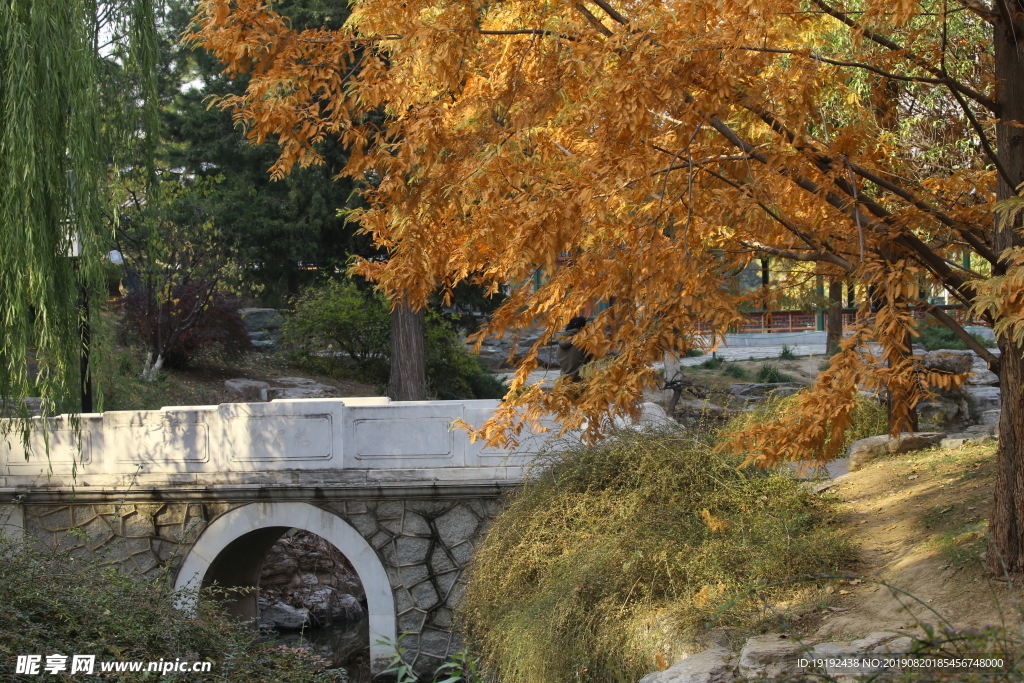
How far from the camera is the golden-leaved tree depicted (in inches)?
171

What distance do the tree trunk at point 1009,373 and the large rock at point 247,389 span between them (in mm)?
14101

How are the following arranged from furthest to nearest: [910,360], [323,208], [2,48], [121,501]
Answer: [323,208]
[121,501]
[2,48]
[910,360]

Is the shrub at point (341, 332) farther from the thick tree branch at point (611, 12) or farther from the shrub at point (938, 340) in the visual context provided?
the shrub at point (938, 340)

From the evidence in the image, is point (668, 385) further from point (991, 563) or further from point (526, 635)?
point (991, 563)

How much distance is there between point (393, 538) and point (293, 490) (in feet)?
4.16

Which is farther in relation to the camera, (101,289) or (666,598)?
(101,289)

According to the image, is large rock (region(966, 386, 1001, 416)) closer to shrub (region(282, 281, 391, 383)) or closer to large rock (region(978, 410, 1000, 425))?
large rock (region(978, 410, 1000, 425))

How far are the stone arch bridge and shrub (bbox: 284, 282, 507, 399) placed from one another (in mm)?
7562

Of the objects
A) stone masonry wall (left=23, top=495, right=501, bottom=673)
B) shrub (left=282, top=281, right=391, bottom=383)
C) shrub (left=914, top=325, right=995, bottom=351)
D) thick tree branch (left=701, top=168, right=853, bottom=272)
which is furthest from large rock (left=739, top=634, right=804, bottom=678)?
shrub (left=914, top=325, right=995, bottom=351)

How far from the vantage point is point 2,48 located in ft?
21.1

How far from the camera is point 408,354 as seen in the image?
51.4ft

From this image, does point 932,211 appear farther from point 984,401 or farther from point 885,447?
point 984,401

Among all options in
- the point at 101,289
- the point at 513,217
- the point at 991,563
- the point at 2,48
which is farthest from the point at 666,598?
the point at 2,48

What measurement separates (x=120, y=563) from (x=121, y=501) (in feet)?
2.50
